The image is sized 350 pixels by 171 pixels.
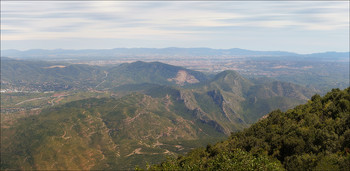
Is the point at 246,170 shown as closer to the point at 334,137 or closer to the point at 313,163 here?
the point at 313,163

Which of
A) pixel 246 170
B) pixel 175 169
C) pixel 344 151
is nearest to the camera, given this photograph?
pixel 246 170

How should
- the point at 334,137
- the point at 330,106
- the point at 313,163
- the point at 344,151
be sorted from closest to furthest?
the point at 313,163 < the point at 344,151 < the point at 334,137 < the point at 330,106

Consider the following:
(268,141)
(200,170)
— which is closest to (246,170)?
(200,170)

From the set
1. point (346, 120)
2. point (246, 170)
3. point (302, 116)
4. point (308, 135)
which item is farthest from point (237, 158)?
point (302, 116)

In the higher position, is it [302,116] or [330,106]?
[330,106]

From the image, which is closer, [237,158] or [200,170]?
[237,158]

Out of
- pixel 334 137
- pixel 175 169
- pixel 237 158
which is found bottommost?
pixel 175 169

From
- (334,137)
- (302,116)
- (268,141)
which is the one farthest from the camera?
(302,116)

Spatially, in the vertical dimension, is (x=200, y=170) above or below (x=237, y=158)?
below

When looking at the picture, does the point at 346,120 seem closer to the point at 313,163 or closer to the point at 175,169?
the point at 313,163
